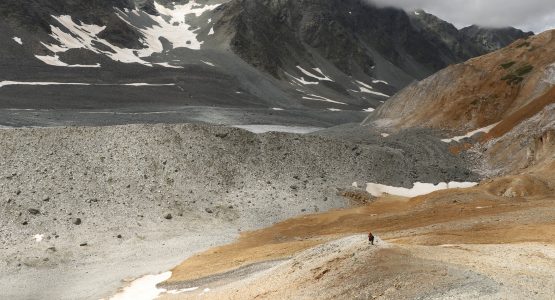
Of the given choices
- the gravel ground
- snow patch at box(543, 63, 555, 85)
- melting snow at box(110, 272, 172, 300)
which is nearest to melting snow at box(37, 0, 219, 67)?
the gravel ground

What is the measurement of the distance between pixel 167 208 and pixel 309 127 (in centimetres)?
5286

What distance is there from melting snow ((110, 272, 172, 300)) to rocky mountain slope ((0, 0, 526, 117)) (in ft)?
202

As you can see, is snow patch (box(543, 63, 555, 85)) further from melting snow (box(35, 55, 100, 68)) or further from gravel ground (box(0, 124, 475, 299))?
melting snow (box(35, 55, 100, 68))

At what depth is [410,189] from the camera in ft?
157

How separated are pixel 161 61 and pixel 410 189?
331ft

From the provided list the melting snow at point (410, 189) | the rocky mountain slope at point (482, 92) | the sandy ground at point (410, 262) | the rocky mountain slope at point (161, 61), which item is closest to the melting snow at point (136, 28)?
the rocky mountain slope at point (161, 61)

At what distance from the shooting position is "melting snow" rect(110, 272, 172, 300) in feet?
79.0

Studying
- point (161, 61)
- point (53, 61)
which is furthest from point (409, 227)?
point (161, 61)

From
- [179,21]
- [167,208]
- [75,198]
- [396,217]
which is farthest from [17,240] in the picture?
[179,21]

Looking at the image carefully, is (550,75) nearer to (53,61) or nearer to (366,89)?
(53,61)

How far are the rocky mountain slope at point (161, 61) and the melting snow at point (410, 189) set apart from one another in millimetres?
55830

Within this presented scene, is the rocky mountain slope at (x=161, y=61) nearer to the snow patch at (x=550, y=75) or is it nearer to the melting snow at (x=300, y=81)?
the melting snow at (x=300, y=81)

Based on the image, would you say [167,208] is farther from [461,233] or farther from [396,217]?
[461,233]

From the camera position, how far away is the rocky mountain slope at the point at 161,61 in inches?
3885
